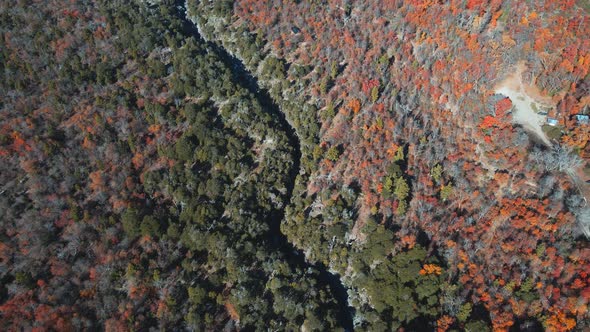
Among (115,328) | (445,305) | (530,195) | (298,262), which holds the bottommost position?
(115,328)

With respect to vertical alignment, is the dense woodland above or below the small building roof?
below

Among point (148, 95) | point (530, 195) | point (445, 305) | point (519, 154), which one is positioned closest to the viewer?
point (445, 305)

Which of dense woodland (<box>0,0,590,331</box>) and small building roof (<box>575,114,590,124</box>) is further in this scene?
small building roof (<box>575,114,590,124</box>)

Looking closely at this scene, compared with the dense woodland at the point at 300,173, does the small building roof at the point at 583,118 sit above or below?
above

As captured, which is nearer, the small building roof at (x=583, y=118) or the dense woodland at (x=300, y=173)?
the dense woodland at (x=300, y=173)

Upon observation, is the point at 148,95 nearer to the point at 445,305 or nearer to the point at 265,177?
the point at 265,177

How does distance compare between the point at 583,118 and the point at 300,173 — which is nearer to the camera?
the point at 583,118

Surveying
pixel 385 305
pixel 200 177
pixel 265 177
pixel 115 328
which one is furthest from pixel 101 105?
pixel 385 305

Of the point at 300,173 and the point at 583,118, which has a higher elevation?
the point at 583,118
